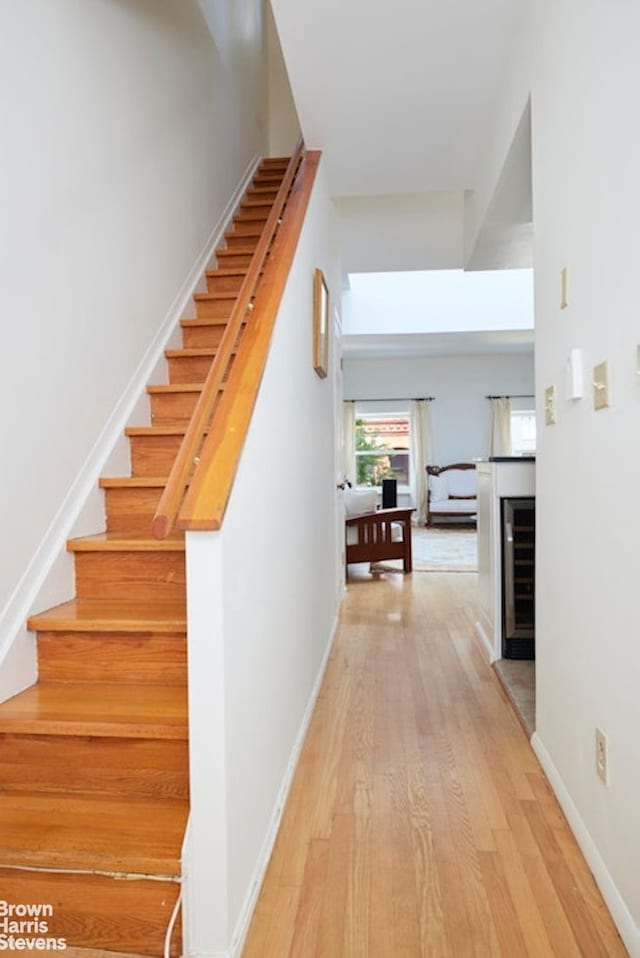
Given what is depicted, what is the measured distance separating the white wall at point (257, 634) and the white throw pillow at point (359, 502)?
2529 millimetres

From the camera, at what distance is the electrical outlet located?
1347 millimetres

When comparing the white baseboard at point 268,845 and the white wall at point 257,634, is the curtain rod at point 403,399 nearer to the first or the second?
the white wall at point 257,634

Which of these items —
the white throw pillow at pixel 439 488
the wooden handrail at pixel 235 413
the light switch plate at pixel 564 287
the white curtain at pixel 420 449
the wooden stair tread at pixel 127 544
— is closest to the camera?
the wooden handrail at pixel 235 413

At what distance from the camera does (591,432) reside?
143cm

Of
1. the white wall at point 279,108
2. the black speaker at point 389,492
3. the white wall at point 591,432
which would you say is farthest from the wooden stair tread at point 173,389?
the black speaker at point 389,492

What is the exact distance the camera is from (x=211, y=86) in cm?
379

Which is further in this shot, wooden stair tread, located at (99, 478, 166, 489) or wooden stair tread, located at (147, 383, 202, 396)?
wooden stair tread, located at (147, 383, 202, 396)

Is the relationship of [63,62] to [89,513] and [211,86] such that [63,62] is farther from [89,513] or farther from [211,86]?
[211,86]

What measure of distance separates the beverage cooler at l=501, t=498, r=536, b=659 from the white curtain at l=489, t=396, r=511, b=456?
6583 millimetres

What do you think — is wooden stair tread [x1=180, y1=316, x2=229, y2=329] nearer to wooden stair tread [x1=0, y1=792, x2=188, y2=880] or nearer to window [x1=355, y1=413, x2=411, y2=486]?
wooden stair tread [x1=0, y1=792, x2=188, y2=880]

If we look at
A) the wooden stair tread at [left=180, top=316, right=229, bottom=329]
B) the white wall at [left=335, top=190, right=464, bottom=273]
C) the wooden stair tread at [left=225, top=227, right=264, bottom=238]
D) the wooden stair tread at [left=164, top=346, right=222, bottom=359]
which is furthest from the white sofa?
the wooden stair tread at [left=164, top=346, right=222, bottom=359]

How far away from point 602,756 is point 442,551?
513cm

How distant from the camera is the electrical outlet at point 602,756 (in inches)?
53.0

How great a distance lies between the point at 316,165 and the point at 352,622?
103 inches
